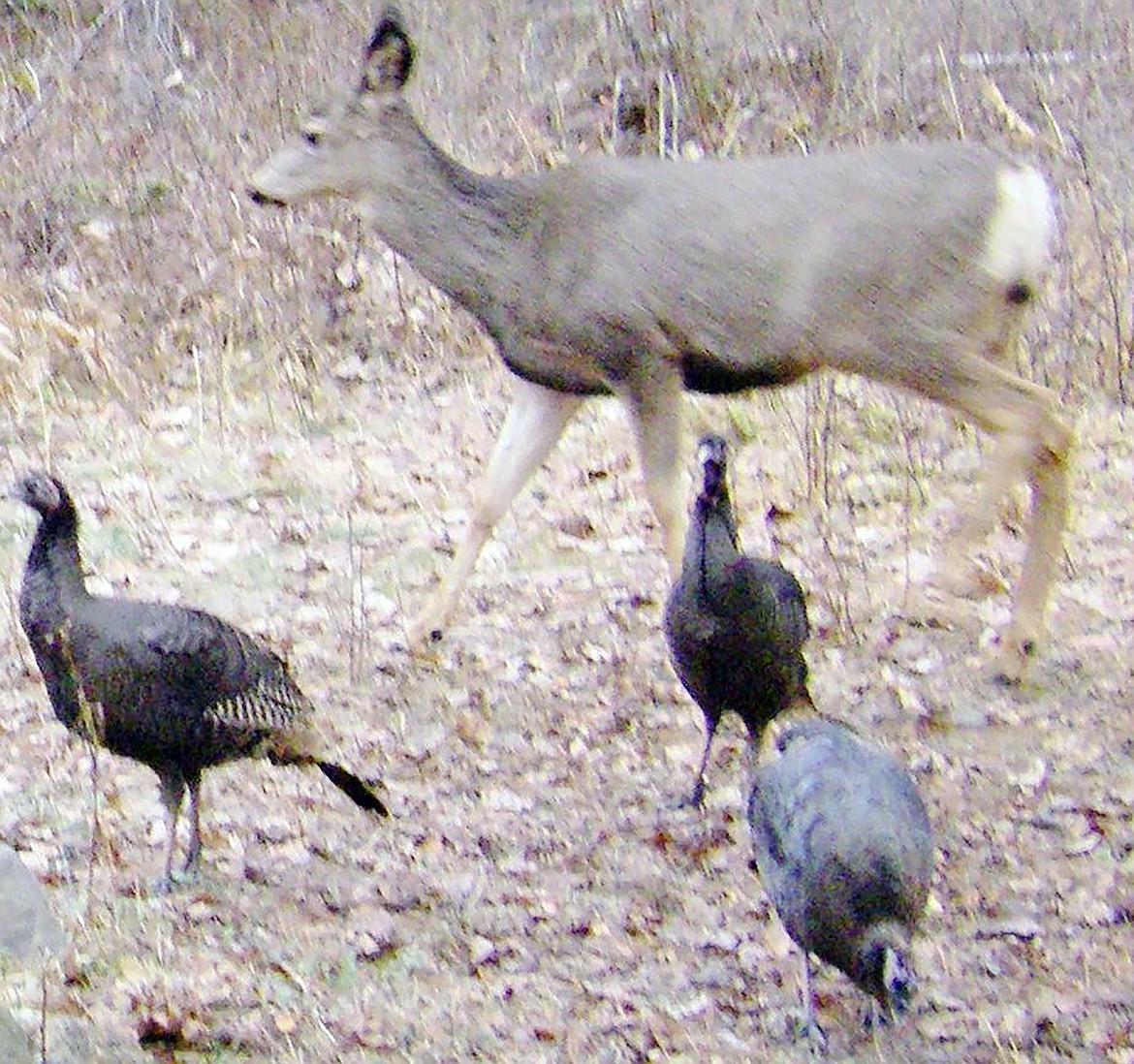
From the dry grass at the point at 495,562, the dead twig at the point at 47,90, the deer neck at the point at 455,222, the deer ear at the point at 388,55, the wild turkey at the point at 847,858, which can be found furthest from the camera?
the dead twig at the point at 47,90

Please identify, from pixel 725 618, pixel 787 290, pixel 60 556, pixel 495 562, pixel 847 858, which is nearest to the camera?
pixel 847 858

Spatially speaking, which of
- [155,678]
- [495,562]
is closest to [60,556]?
[155,678]

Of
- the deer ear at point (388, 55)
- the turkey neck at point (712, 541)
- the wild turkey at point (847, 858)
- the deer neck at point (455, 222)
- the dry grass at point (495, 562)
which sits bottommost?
the dry grass at point (495, 562)

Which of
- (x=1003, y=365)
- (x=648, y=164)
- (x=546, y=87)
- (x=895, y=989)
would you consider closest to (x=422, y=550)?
(x=648, y=164)

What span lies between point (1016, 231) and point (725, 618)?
199 centimetres

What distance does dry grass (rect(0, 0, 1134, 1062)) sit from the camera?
5.32 metres

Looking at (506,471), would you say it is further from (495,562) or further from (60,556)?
(60,556)

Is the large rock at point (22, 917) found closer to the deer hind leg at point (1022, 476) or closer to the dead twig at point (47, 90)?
the deer hind leg at point (1022, 476)

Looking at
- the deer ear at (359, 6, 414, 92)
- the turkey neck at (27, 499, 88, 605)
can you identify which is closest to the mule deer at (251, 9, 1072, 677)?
the deer ear at (359, 6, 414, 92)

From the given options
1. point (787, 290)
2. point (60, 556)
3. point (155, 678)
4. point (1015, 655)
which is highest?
point (787, 290)

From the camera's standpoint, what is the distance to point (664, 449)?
7.09 meters

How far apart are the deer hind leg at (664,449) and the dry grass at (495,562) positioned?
0.51m

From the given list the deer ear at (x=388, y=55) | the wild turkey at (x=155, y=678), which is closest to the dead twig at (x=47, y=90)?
the deer ear at (x=388, y=55)

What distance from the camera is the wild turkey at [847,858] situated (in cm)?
480
